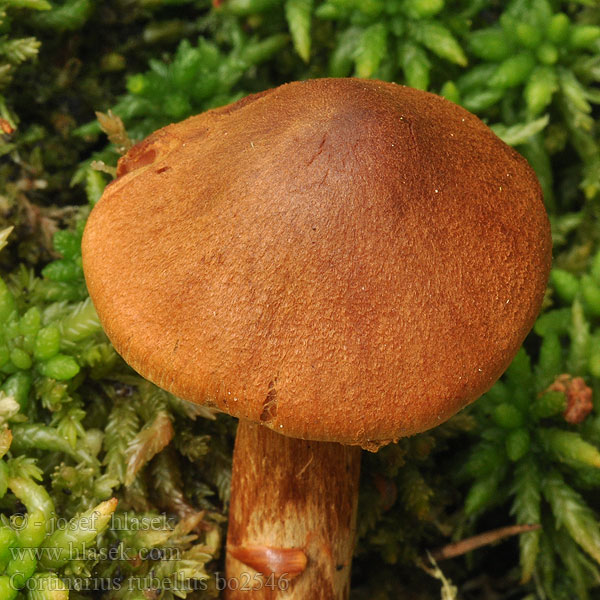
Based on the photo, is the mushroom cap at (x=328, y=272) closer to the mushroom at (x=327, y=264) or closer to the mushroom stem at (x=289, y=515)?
the mushroom at (x=327, y=264)

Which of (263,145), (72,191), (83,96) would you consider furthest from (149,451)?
(83,96)

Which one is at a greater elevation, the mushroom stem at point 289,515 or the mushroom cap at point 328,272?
the mushroom cap at point 328,272

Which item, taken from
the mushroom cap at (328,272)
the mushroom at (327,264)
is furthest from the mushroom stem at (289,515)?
the mushroom cap at (328,272)

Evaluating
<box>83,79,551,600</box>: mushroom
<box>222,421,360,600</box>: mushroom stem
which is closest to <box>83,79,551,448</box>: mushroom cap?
<box>83,79,551,600</box>: mushroom

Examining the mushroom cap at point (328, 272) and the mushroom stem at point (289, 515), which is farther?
the mushroom stem at point (289, 515)

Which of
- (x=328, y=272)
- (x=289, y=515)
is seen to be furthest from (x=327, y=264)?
(x=289, y=515)

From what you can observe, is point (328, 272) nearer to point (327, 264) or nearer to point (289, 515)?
point (327, 264)

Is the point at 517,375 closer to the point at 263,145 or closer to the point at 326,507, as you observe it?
the point at 326,507
